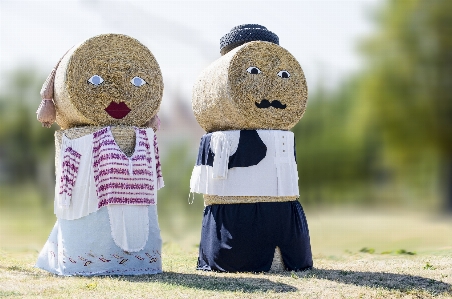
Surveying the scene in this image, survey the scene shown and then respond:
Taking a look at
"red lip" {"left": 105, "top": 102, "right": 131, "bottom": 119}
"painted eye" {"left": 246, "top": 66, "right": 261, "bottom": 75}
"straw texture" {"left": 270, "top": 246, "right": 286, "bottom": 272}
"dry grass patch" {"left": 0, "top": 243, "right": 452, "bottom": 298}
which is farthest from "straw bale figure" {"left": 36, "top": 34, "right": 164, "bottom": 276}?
"straw texture" {"left": 270, "top": 246, "right": 286, "bottom": 272}

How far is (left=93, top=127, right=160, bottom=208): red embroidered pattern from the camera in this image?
24.5 feet

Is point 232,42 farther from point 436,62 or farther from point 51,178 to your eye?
point 436,62

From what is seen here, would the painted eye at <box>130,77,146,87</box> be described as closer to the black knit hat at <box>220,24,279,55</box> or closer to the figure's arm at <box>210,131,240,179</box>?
the figure's arm at <box>210,131,240,179</box>

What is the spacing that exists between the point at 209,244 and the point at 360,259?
269 cm

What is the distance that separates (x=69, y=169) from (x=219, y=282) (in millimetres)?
2015

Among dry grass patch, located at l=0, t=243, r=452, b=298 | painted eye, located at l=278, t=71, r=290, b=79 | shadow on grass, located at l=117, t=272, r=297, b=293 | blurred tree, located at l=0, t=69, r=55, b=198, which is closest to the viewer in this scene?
dry grass patch, located at l=0, t=243, r=452, b=298

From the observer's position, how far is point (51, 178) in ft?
47.5

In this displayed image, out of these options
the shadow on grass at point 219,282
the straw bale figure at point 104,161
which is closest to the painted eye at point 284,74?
the straw bale figure at point 104,161

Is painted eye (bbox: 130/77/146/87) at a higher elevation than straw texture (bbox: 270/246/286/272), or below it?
higher

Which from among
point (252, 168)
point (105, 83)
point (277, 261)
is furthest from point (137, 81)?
point (277, 261)

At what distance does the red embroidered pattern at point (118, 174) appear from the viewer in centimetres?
746

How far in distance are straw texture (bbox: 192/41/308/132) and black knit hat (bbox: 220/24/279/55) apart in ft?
1.22

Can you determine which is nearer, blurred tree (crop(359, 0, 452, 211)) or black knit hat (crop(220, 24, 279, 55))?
black knit hat (crop(220, 24, 279, 55))

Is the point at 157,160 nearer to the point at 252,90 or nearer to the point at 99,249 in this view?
the point at 99,249
